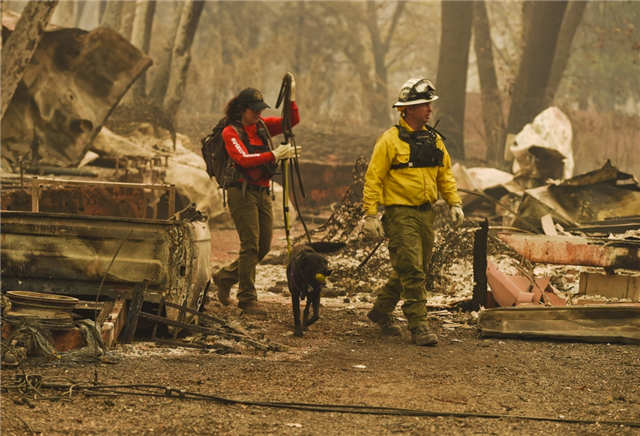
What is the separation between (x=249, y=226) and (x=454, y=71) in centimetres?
1673

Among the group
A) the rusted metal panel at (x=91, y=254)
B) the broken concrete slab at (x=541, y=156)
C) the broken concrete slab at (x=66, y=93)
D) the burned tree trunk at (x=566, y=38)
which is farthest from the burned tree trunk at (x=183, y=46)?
the rusted metal panel at (x=91, y=254)

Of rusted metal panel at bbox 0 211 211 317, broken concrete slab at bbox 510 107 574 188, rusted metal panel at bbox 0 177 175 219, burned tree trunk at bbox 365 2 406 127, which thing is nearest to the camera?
rusted metal panel at bbox 0 211 211 317

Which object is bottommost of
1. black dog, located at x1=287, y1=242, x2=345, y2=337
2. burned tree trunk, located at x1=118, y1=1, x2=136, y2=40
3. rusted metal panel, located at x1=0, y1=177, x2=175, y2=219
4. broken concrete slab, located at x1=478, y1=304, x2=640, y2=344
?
broken concrete slab, located at x1=478, y1=304, x2=640, y2=344

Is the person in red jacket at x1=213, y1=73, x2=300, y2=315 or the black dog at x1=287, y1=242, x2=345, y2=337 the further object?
the person in red jacket at x1=213, y1=73, x2=300, y2=315

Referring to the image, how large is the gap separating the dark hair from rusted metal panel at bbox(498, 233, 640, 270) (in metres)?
3.12

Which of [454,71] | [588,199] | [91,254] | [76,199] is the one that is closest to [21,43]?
[76,199]

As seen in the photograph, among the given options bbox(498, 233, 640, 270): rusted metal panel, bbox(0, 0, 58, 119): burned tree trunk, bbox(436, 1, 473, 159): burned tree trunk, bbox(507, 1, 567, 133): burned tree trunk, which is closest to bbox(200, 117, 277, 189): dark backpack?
bbox(498, 233, 640, 270): rusted metal panel

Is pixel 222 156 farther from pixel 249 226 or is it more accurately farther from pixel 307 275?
pixel 307 275

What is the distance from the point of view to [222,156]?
305 inches

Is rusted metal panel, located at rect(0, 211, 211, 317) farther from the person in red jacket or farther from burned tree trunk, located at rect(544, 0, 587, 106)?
burned tree trunk, located at rect(544, 0, 587, 106)

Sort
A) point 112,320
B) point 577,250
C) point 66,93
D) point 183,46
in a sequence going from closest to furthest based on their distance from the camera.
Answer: point 112,320
point 577,250
point 66,93
point 183,46

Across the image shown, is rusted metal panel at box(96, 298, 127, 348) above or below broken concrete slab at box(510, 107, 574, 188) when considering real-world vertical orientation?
below

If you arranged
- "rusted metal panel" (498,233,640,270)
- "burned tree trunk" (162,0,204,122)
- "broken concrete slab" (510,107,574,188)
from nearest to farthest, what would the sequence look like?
"rusted metal panel" (498,233,640,270) → "broken concrete slab" (510,107,574,188) → "burned tree trunk" (162,0,204,122)

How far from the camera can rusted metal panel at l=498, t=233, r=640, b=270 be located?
26.8 feet
